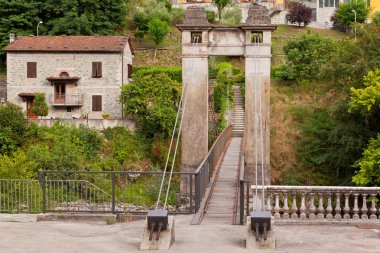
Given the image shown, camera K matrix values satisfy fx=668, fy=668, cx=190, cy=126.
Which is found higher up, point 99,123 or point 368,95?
point 368,95

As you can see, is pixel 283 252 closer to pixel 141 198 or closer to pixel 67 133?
pixel 141 198

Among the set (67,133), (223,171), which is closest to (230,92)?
(67,133)

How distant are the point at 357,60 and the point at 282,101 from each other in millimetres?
15821

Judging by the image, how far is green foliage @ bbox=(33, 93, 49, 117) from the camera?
4394cm

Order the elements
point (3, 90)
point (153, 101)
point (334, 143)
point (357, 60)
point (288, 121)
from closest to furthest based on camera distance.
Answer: point (357, 60), point (334, 143), point (288, 121), point (153, 101), point (3, 90)

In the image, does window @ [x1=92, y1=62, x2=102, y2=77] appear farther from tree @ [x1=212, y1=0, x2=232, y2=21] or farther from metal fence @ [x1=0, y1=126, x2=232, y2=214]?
tree @ [x1=212, y1=0, x2=232, y2=21]

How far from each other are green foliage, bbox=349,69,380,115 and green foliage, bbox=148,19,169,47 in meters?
38.4

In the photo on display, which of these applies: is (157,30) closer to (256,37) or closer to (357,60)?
(357,60)

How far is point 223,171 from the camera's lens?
809 inches

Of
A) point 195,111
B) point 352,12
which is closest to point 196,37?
point 195,111

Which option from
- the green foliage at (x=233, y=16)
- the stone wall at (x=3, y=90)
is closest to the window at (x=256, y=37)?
the stone wall at (x=3, y=90)

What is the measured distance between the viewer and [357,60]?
81.7 feet

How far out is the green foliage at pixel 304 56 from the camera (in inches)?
1752

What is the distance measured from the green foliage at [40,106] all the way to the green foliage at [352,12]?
112 ft
